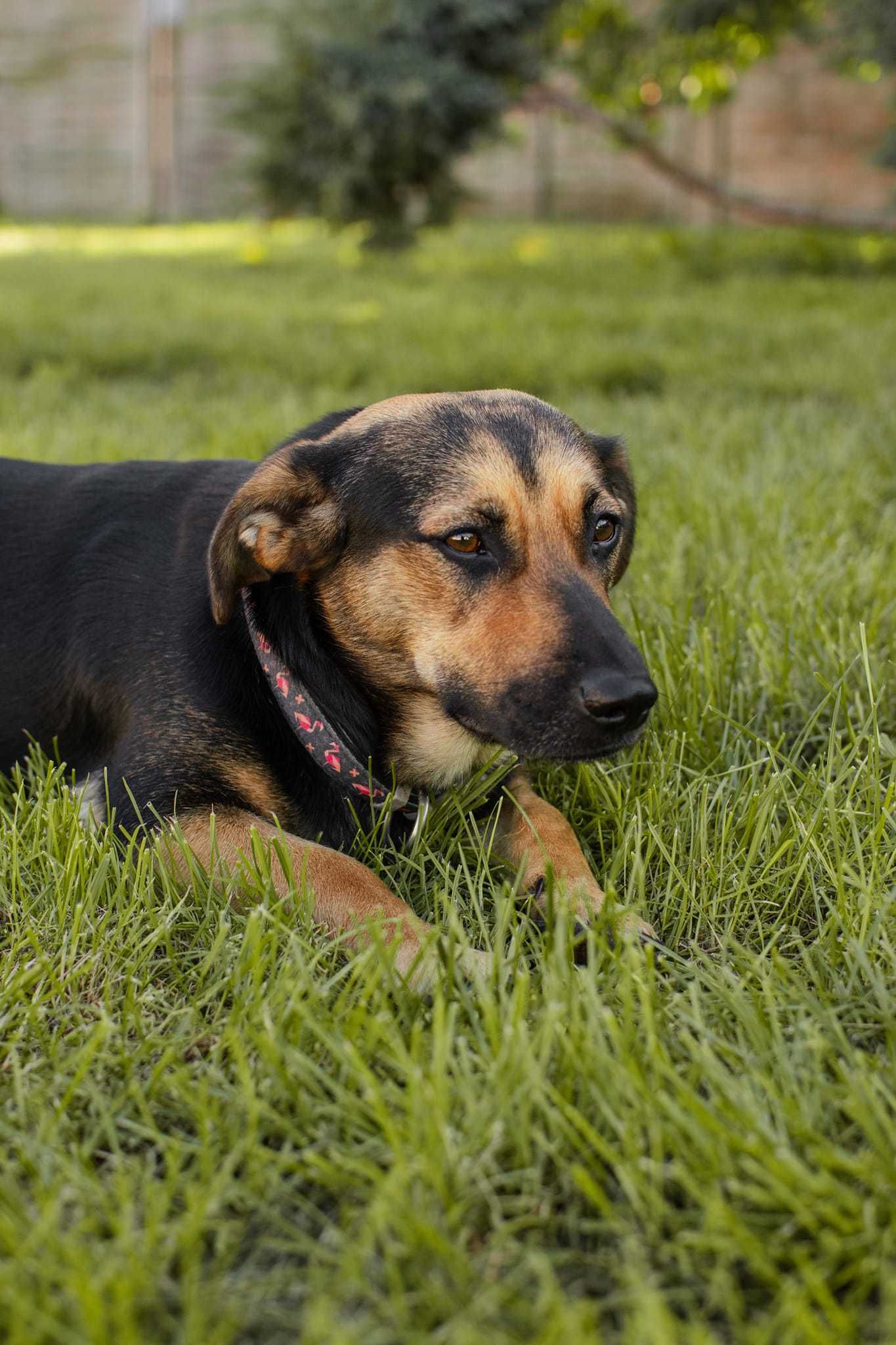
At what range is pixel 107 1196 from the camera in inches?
61.6

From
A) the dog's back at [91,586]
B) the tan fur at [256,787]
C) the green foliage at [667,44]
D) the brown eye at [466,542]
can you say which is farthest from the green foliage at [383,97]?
the tan fur at [256,787]

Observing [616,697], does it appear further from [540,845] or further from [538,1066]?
[538,1066]

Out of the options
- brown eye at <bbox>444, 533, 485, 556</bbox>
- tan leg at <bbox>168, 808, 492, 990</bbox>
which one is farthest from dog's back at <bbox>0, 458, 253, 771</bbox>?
brown eye at <bbox>444, 533, 485, 556</bbox>

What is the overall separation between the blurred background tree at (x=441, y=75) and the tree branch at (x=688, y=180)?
24mm

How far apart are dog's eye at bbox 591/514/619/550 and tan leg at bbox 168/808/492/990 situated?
92 centimetres

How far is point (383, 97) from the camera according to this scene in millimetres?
10547

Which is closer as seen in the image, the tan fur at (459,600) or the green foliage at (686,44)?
the tan fur at (459,600)

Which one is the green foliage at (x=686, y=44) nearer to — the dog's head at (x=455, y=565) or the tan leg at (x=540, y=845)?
the dog's head at (x=455, y=565)

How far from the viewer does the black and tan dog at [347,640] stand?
2.38 m

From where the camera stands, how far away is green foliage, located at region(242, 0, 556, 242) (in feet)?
34.2

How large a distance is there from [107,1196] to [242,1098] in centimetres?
21

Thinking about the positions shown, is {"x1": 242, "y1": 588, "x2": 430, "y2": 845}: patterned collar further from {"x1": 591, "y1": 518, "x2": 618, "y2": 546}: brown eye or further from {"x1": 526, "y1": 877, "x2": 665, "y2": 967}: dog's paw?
{"x1": 591, "y1": 518, "x2": 618, "y2": 546}: brown eye

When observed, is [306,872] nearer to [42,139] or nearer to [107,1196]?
[107,1196]

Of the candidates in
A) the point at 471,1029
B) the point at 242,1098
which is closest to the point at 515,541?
the point at 471,1029
